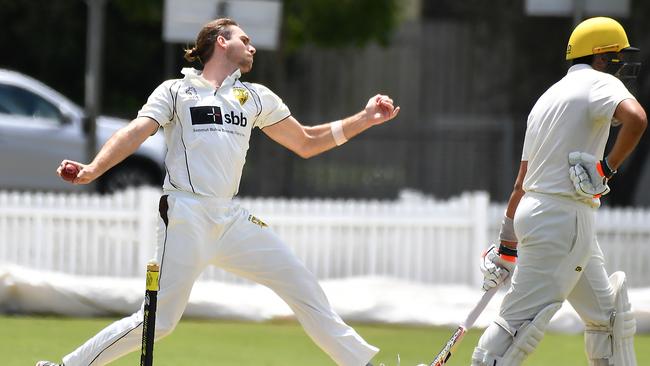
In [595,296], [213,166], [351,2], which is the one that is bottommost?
[595,296]

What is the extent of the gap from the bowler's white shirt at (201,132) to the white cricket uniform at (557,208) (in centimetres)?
145

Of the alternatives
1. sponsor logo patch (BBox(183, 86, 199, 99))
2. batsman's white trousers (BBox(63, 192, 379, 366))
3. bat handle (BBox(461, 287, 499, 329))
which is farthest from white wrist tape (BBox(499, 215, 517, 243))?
sponsor logo patch (BBox(183, 86, 199, 99))

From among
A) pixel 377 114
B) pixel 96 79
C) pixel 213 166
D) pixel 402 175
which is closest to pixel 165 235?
pixel 213 166

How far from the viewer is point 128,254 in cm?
1231

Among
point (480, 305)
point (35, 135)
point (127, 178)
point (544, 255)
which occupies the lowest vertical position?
point (127, 178)

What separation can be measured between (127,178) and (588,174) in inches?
521

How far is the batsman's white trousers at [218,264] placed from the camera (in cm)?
662

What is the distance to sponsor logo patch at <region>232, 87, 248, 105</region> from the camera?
686 centimetres

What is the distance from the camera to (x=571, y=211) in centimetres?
642

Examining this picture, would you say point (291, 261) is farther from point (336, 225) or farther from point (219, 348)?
point (336, 225)

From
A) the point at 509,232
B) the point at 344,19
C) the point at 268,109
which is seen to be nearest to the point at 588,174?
the point at 509,232

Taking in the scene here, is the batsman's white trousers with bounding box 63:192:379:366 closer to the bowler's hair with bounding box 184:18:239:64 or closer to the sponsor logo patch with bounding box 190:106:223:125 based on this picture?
the sponsor logo patch with bounding box 190:106:223:125

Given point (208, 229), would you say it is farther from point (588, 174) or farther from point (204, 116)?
point (588, 174)

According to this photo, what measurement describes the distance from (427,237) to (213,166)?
591cm
